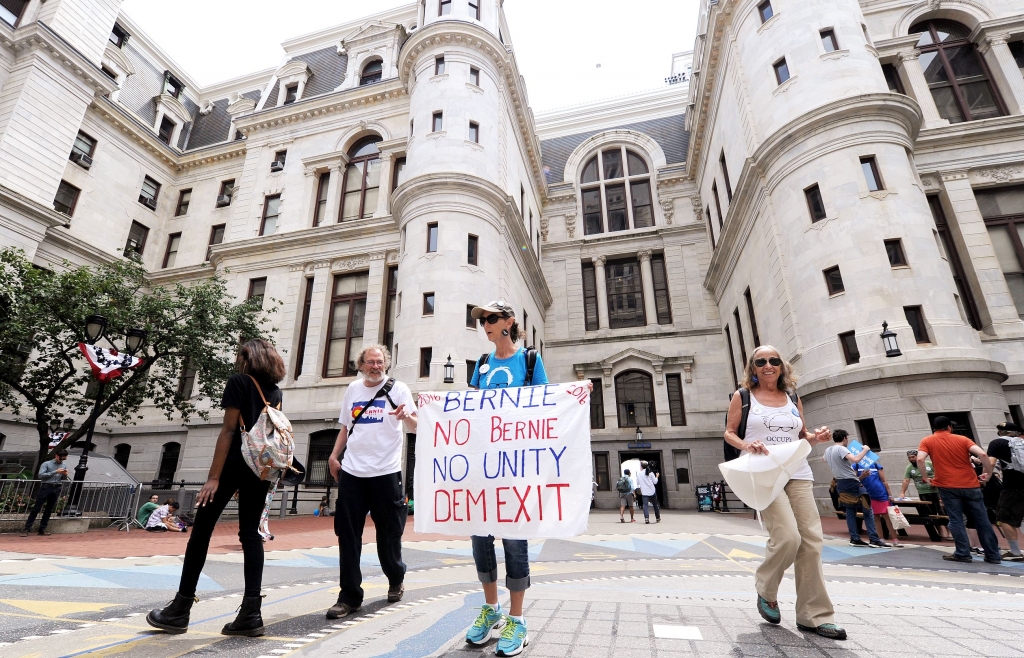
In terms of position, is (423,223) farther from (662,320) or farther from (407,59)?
(662,320)

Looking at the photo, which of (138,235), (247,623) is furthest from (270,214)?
(247,623)

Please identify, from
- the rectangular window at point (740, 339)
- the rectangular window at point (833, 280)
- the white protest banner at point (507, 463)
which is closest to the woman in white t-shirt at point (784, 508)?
the white protest banner at point (507, 463)

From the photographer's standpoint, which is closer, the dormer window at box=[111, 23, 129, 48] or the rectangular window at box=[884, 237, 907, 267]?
the rectangular window at box=[884, 237, 907, 267]

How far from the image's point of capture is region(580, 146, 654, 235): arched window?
3142 centimetres

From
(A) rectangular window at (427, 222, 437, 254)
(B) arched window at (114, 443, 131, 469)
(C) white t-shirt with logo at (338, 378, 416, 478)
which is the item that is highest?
(A) rectangular window at (427, 222, 437, 254)

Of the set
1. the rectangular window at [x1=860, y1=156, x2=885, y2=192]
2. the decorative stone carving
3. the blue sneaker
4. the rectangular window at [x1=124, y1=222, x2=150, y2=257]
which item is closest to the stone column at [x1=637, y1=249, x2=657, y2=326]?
the decorative stone carving

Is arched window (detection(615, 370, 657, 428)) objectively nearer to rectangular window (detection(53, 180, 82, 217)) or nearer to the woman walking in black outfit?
the woman walking in black outfit

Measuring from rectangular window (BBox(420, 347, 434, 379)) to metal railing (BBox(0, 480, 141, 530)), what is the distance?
8980 mm

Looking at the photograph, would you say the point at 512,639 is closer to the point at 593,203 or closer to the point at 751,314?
the point at 751,314

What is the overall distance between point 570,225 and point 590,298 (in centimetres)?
508

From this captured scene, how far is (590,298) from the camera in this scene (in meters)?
30.0

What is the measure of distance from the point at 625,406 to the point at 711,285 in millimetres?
8204

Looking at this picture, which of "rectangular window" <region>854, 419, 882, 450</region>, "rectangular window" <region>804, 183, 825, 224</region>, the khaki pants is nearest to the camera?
the khaki pants

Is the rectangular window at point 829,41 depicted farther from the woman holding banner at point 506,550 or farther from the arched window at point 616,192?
the woman holding banner at point 506,550
